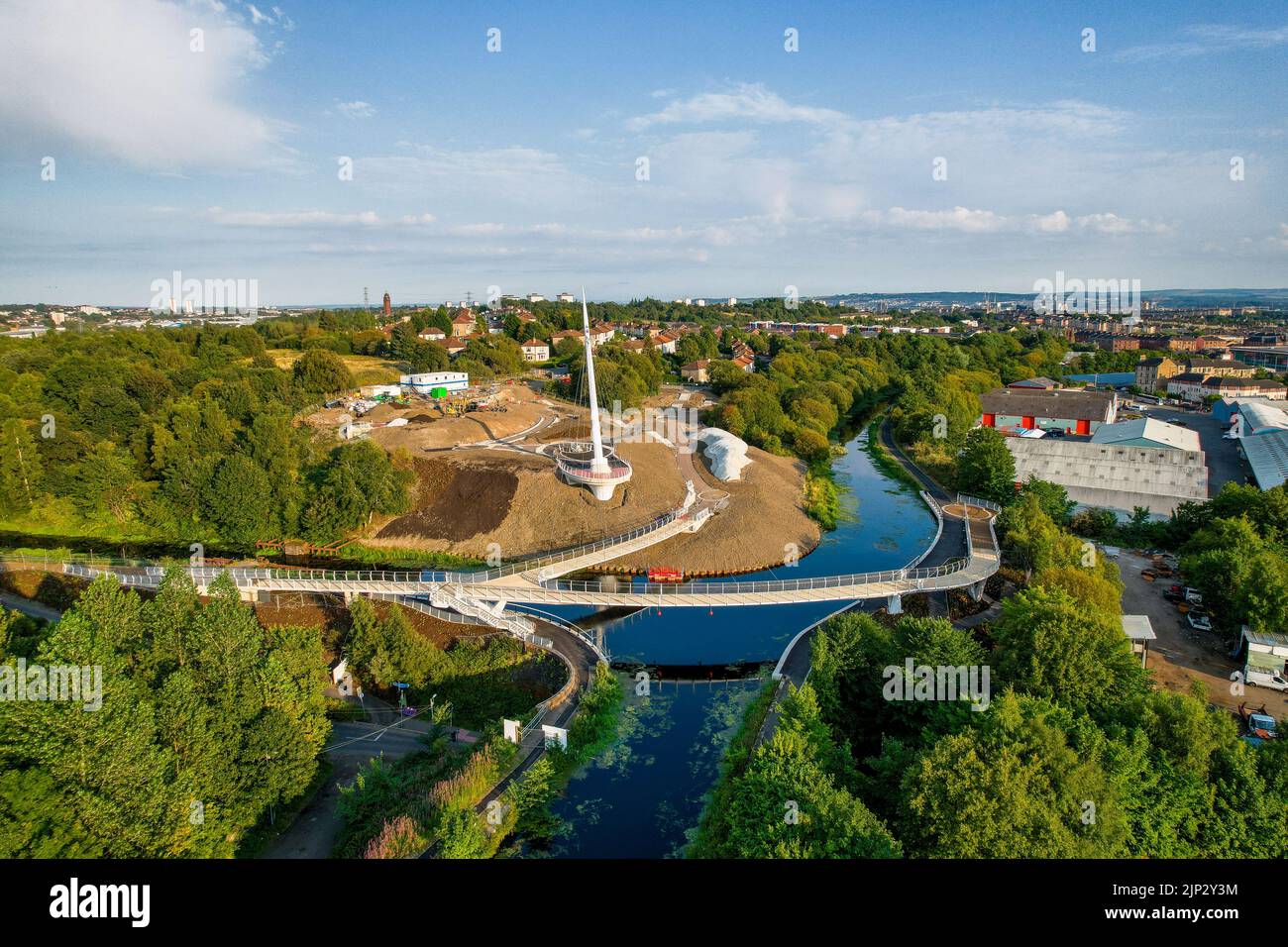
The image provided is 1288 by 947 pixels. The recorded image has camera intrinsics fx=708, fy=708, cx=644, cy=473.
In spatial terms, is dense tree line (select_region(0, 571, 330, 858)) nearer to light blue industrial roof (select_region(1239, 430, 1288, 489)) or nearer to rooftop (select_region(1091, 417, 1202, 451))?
light blue industrial roof (select_region(1239, 430, 1288, 489))

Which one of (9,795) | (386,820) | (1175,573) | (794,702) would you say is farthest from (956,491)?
(9,795)

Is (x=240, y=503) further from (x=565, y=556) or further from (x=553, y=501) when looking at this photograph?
(x=565, y=556)

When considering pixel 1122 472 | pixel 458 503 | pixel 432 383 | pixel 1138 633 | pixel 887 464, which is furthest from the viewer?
pixel 432 383

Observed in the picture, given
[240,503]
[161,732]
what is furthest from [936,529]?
[240,503]

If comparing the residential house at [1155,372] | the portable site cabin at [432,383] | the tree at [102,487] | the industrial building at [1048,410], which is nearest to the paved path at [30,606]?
the tree at [102,487]

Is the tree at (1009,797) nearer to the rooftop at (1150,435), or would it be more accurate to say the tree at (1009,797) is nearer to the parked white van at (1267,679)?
the parked white van at (1267,679)

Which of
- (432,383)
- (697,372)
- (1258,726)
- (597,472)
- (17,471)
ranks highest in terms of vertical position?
(697,372)

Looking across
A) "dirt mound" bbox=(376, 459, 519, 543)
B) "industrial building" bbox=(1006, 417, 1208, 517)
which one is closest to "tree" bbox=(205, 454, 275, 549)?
"dirt mound" bbox=(376, 459, 519, 543)
